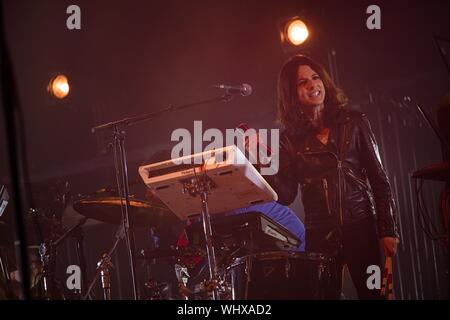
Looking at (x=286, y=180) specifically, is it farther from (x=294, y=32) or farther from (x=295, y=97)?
(x=294, y=32)

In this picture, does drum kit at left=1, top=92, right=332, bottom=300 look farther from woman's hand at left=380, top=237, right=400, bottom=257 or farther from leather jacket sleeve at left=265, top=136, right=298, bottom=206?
woman's hand at left=380, top=237, right=400, bottom=257

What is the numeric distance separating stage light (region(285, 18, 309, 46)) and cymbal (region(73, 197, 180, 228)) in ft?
6.02

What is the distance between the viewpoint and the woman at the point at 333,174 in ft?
9.39

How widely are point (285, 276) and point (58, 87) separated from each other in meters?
2.68

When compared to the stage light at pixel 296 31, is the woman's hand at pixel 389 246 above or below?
below

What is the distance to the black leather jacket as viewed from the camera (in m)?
2.91

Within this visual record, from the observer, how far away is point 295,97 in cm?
335

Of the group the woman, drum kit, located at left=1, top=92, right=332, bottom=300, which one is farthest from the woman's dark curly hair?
drum kit, located at left=1, top=92, right=332, bottom=300

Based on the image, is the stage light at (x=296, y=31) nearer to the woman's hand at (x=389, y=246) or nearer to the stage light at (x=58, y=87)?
the stage light at (x=58, y=87)

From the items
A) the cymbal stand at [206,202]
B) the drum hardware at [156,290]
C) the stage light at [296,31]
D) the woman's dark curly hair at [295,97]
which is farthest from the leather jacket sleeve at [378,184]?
the stage light at [296,31]

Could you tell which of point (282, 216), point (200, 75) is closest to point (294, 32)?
point (200, 75)

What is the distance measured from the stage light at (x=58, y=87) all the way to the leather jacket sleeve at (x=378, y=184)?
251 cm

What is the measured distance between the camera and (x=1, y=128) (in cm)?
478
